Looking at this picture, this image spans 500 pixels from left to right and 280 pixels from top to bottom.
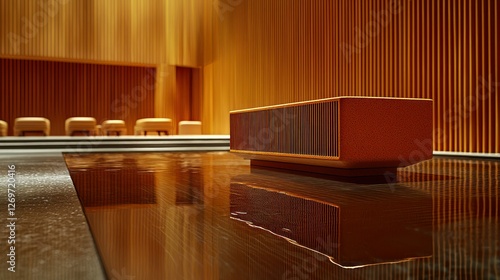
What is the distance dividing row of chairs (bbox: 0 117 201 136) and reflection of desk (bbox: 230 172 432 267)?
7.62 m

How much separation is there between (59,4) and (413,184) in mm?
10260

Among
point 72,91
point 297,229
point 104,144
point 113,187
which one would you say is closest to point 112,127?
point 104,144

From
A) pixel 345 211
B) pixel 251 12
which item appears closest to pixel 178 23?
pixel 251 12

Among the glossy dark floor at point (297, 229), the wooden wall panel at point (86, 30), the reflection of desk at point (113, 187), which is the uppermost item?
the wooden wall panel at point (86, 30)

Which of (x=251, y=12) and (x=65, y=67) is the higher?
(x=251, y=12)

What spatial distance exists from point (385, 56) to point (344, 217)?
5.50 meters

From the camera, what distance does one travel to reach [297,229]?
67.7 inches

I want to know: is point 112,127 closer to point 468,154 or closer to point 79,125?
point 79,125

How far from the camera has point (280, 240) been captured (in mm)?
1555

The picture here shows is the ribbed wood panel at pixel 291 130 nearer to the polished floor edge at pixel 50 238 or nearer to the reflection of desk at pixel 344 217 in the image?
the reflection of desk at pixel 344 217

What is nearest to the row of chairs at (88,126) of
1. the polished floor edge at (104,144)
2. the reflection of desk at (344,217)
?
the polished floor edge at (104,144)

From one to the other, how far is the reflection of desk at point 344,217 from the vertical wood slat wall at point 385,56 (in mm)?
3345

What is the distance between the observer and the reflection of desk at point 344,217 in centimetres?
144

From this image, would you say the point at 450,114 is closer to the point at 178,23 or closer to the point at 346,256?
the point at 346,256
